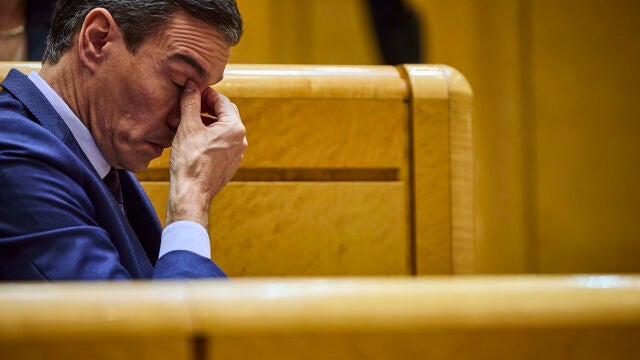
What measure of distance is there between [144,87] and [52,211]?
8.0 inches

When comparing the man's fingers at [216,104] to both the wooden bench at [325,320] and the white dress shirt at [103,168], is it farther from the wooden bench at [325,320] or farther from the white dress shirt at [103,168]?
the wooden bench at [325,320]

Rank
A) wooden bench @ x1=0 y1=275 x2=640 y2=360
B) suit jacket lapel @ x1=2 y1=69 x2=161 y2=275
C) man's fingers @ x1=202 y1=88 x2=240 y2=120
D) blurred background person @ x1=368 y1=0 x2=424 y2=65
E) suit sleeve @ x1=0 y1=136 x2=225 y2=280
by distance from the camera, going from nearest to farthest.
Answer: wooden bench @ x1=0 y1=275 x2=640 y2=360, suit sleeve @ x1=0 y1=136 x2=225 y2=280, suit jacket lapel @ x1=2 y1=69 x2=161 y2=275, man's fingers @ x1=202 y1=88 x2=240 y2=120, blurred background person @ x1=368 y1=0 x2=424 y2=65

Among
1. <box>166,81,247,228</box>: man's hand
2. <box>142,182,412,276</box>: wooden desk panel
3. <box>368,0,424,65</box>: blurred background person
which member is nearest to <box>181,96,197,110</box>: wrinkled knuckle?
<box>166,81,247,228</box>: man's hand

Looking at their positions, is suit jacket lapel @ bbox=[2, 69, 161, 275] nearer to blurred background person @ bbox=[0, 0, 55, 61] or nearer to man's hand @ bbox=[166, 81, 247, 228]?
man's hand @ bbox=[166, 81, 247, 228]

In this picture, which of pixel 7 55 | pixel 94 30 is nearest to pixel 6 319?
pixel 94 30

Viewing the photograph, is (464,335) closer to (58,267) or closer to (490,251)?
(58,267)

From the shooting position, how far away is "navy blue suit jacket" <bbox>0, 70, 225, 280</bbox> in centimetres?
58

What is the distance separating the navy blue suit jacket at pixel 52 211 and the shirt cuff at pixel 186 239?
0.02 meters

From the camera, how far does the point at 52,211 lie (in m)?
0.60

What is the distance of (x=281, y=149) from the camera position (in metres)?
1.00

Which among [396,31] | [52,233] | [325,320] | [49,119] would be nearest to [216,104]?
[49,119]

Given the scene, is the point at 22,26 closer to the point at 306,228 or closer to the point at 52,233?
the point at 306,228

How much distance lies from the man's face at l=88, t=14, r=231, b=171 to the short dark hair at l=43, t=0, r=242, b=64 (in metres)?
0.01

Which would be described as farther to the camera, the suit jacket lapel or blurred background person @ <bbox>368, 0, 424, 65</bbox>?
blurred background person @ <bbox>368, 0, 424, 65</bbox>
